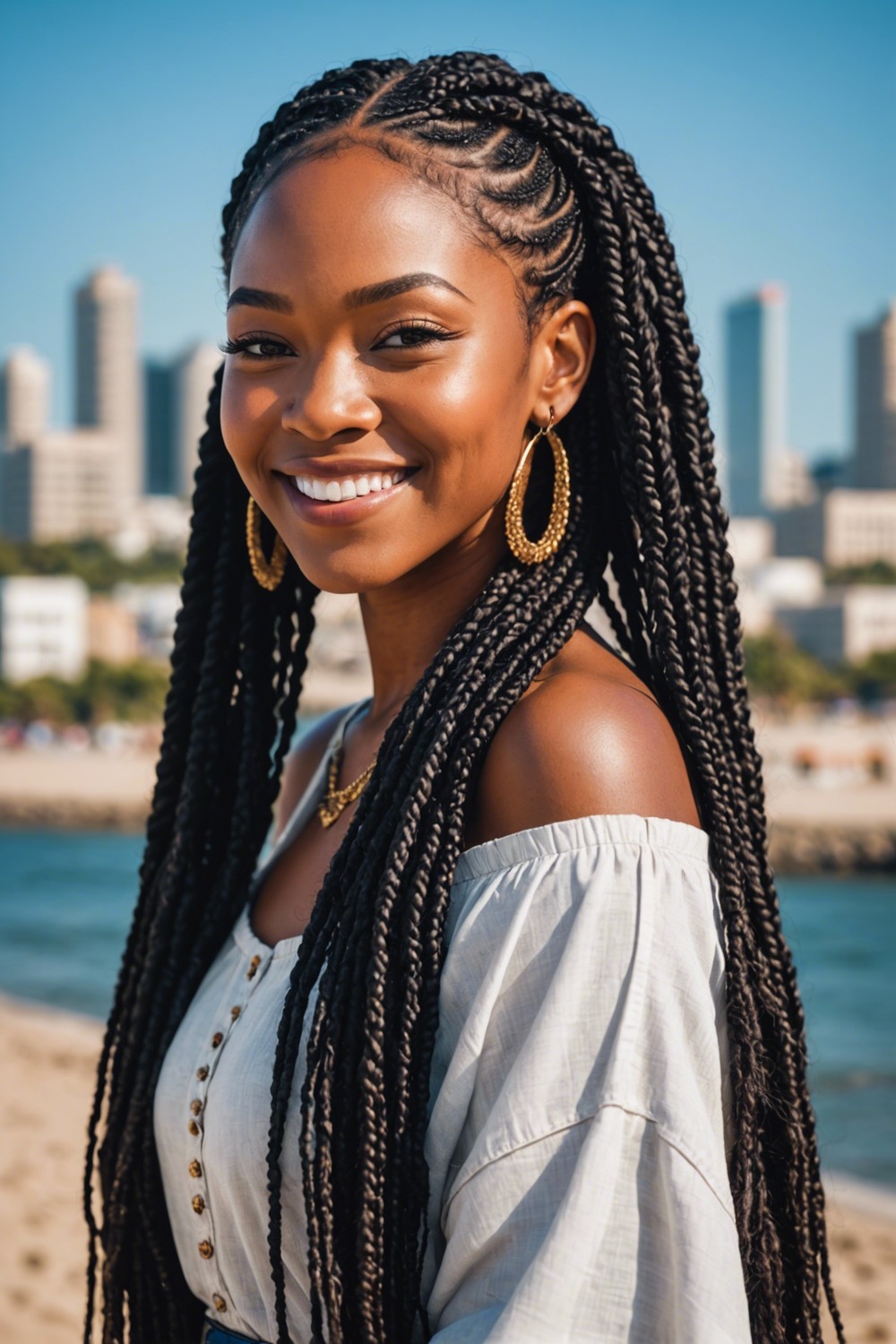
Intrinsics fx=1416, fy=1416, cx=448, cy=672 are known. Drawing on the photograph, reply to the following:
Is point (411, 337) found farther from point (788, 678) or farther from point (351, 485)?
point (788, 678)

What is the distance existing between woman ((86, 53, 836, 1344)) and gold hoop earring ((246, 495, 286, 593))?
22 centimetres

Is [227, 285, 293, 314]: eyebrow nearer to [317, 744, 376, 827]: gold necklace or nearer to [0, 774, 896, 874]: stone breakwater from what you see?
[317, 744, 376, 827]: gold necklace

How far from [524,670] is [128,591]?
264ft

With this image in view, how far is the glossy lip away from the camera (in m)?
1.49

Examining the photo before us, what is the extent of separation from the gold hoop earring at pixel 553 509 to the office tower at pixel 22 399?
456 ft

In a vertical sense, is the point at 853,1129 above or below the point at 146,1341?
below

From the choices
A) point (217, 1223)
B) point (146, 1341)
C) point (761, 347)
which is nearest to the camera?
point (217, 1223)

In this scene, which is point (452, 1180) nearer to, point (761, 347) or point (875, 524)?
point (875, 524)

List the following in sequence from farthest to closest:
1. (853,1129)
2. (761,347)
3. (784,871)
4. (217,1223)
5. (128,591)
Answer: (761,347) < (128,591) < (784,871) < (853,1129) < (217,1223)

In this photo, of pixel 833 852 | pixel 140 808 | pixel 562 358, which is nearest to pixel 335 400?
pixel 562 358

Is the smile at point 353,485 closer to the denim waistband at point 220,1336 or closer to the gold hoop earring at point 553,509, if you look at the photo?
the gold hoop earring at point 553,509

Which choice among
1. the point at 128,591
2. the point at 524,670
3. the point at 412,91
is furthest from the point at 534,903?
the point at 128,591

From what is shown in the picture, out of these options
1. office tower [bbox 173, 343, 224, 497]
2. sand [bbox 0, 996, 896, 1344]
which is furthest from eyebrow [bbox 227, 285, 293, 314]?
office tower [bbox 173, 343, 224, 497]

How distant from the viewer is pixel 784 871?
3322cm
